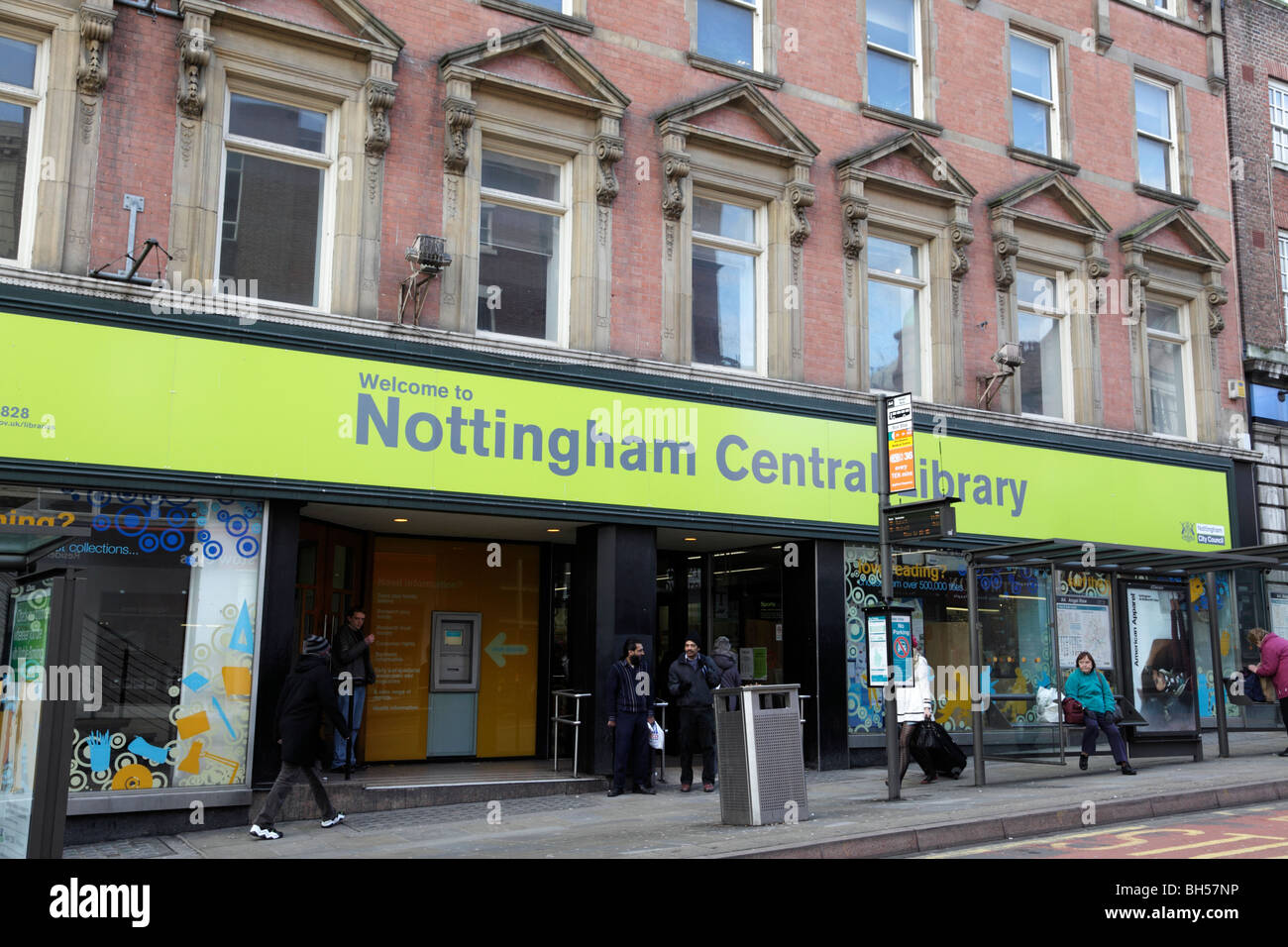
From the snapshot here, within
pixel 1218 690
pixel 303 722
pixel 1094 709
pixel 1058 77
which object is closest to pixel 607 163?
pixel 303 722

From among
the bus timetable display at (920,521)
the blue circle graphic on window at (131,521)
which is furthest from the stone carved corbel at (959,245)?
the blue circle graphic on window at (131,521)

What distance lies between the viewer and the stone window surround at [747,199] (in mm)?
15078

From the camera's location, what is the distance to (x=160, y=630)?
1129 centimetres

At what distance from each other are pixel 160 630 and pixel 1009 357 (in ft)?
41.2

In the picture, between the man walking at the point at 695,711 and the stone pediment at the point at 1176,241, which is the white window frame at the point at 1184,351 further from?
the man walking at the point at 695,711

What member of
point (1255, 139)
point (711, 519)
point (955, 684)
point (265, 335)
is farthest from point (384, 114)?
point (1255, 139)

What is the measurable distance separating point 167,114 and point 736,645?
34.3ft

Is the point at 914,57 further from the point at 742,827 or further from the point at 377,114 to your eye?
the point at 742,827

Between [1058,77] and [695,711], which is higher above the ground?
[1058,77]

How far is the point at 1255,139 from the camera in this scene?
2184 centimetres

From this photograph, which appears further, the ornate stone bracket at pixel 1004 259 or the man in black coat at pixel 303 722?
the ornate stone bracket at pixel 1004 259

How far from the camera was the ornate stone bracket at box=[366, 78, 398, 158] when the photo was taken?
43.0ft

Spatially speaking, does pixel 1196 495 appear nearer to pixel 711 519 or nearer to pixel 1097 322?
pixel 1097 322

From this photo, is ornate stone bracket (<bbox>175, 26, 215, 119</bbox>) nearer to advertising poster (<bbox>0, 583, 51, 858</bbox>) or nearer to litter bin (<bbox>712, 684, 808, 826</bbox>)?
advertising poster (<bbox>0, 583, 51, 858</bbox>)
